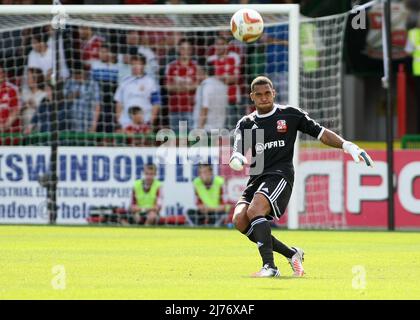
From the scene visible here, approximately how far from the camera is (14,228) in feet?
58.5

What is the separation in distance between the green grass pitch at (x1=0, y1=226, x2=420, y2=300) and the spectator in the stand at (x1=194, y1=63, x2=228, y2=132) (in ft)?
9.04

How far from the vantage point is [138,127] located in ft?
66.7

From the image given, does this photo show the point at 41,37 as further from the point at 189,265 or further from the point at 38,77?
the point at 189,265

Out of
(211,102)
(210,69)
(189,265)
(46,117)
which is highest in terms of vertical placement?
(210,69)

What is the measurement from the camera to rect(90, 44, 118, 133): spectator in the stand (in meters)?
20.4

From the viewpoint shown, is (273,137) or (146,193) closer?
(273,137)

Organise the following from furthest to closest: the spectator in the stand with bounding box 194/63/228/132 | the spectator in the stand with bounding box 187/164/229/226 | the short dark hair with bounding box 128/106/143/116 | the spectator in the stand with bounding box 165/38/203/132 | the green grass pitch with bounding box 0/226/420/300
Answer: the spectator in the stand with bounding box 165/38/203/132, the short dark hair with bounding box 128/106/143/116, the spectator in the stand with bounding box 194/63/228/132, the spectator in the stand with bounding box 187/164/229/226, the green grass pitch with bounding box 0/226/420/300

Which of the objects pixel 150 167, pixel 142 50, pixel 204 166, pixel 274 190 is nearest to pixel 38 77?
pixel 142 50

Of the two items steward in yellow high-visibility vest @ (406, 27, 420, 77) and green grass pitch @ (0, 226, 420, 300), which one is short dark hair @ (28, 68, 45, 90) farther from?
steward in yellow high-visibility vest @ (406, 27, 420, 77)

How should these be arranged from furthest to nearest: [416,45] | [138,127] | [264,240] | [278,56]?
[416,45], [138,127], [278,56], [264,240]

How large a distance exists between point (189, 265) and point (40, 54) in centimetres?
919

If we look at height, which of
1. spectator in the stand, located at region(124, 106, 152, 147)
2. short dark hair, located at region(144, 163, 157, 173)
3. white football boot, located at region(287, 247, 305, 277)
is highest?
spectator in the stand, located at region(124, 106, 152, 147)

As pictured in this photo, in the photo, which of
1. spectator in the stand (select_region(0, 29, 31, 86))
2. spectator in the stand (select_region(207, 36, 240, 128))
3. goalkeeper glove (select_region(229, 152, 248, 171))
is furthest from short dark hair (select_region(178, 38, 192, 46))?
goalkeeper glove (select_region(229, 152, 248, 171))
